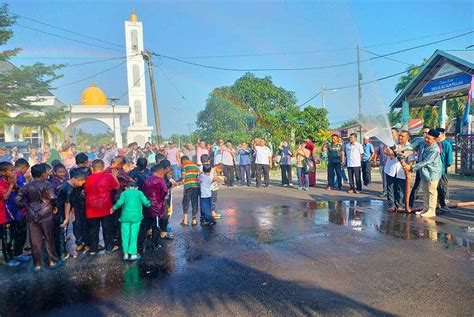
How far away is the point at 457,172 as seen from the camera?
14250mm

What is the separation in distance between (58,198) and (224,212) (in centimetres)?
395

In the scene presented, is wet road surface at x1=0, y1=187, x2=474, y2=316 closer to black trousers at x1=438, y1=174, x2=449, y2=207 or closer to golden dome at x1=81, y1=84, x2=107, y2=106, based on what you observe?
black trousers at x1=438, y1=174, x2=449, y2=207

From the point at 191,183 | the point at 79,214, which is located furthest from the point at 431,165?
the point at 79,214

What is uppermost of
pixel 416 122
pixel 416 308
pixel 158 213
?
pixel 416 122

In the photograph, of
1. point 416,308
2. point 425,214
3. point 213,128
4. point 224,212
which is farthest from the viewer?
point 213,128

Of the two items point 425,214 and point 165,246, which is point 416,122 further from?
point 165,246

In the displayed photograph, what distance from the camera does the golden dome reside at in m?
38.2

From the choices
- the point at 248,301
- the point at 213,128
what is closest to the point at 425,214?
the point at 248,301

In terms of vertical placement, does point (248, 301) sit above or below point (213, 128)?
below

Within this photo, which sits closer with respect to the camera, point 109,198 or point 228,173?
point 109,198

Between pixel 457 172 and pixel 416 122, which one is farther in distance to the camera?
pixel 416 122

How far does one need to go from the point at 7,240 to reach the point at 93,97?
119 ft

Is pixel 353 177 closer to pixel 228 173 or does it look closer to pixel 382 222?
pixel 382 222

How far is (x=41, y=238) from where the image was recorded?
16.0ft
